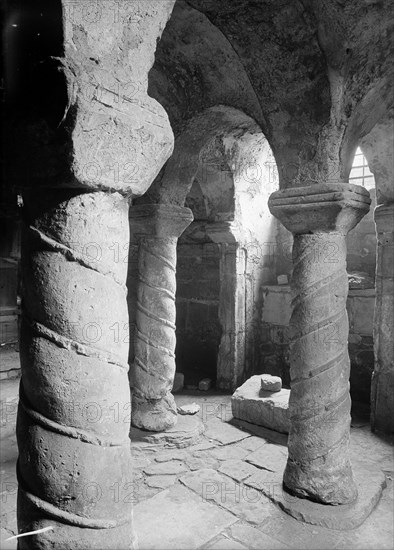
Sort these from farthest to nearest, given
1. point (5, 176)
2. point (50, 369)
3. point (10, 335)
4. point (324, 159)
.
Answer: point (10, 335)
point (324, 159)
point (5, 176)
point (50, 369)

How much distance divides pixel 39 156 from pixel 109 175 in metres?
0.23

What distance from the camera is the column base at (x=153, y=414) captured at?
456cm

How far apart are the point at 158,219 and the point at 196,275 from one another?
109 inches

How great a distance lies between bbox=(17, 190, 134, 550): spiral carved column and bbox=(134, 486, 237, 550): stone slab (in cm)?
167

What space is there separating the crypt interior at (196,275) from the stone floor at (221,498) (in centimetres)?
2

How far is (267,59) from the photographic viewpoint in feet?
10.5

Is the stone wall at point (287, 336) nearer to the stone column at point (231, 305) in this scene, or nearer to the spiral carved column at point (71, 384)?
the stone column at point (231, 305)

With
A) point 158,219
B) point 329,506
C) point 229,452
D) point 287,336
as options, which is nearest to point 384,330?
point 287,336

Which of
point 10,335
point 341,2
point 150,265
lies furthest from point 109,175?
point 10,335

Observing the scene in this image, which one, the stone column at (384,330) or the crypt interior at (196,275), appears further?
the stone column at (384,330)

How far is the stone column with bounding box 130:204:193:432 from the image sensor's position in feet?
15.1

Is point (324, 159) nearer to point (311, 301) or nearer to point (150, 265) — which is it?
point (311, 301)

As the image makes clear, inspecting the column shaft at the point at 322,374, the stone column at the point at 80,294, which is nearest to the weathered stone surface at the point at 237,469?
the column shaft at the point at 322,374

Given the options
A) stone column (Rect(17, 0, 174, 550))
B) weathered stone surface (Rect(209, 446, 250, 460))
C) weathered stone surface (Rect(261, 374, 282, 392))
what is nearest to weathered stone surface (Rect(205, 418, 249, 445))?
weathered stone surface (Rect(209, 446, 250, 460))
